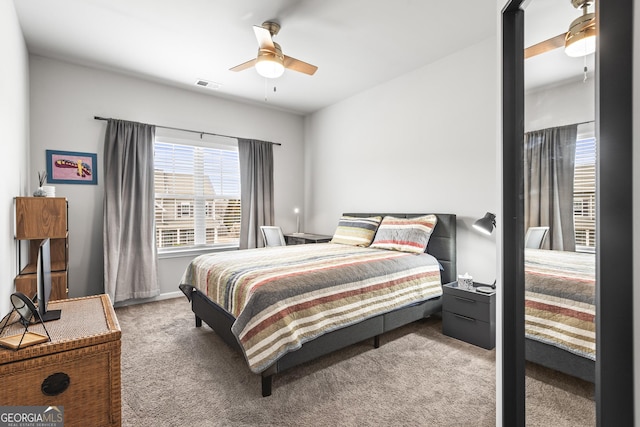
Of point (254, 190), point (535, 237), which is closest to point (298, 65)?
point (254, 190)

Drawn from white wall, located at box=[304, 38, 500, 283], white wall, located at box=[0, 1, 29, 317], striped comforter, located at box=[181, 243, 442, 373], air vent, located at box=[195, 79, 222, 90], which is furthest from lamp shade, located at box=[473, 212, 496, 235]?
air vent, located at box=[195, 79, 222, 90]

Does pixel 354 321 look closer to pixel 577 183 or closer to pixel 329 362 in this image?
pixel 329 362

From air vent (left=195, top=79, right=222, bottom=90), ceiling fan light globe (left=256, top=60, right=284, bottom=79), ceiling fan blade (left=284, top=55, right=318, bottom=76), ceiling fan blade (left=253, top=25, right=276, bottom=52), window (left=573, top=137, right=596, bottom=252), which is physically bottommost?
window (left=573, top=137, right=596, bottom=252)

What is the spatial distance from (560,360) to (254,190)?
445cm

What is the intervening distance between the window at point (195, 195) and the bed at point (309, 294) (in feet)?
5.10

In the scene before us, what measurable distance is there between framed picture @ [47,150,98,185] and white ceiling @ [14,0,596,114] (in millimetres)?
1085

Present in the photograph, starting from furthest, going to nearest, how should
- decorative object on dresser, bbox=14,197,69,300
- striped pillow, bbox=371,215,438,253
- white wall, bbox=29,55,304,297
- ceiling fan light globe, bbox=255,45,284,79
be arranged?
white wall, bbox=29,55,304,297 < striped pillow, bbox=371,215,438,253 < ceiling fan light globe, bbox=255,45,284,79 < decorative object on dresser, bbox=14,197,69,300

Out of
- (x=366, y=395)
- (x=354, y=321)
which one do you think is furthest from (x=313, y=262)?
(x=366, y=395)

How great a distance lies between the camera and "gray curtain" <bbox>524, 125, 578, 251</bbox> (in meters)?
0.90

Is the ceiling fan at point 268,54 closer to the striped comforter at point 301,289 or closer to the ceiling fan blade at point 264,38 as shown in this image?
the ceiling fan blade at point 264,38

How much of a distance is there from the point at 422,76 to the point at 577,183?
333 centimetres

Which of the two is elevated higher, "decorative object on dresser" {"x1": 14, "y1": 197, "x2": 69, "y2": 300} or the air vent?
the air vent

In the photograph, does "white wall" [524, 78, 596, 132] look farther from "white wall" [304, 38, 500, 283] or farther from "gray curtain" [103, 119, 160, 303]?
"gray curtain" [103, 119, 160, 303]

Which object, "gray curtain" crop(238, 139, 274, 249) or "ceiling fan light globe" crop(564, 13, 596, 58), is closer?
"ceiling fan light globe" crop(564, 13, 596, 58)
